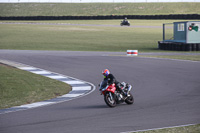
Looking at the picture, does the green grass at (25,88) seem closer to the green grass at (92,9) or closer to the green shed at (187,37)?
the green shed at (187,37)

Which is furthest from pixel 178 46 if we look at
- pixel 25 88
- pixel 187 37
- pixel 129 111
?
pixel 129 111

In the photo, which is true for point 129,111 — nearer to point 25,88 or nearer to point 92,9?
point 25,88

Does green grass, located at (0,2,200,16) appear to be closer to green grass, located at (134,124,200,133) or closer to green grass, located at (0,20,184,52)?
green grass, located at (0,20,184,52)

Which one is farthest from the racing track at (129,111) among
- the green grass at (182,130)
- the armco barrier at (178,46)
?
the armco barrier at (178,46)

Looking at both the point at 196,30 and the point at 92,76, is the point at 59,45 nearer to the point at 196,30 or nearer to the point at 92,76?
the point at 196,30

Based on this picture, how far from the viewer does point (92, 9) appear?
93.4 meters

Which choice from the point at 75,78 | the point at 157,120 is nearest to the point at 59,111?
the point at 157,120

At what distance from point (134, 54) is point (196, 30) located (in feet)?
26.4

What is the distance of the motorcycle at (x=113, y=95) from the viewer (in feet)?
37.5

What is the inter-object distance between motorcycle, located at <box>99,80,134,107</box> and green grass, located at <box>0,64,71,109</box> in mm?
2835

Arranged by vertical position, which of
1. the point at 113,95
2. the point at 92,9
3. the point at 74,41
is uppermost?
the point at 92,9

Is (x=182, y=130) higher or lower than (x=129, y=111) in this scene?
higher

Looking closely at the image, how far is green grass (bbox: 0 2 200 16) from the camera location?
86.8 m

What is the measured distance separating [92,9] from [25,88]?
79751mm
